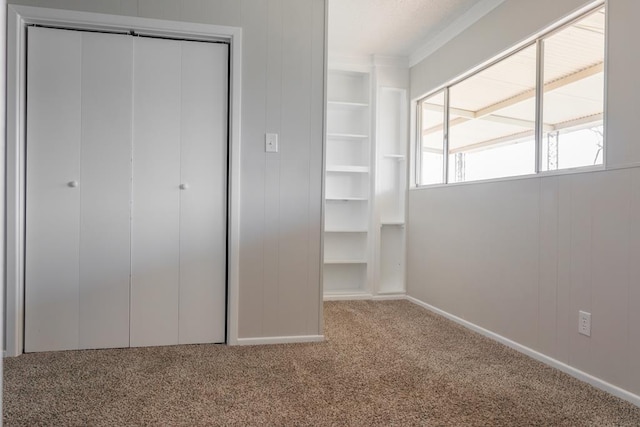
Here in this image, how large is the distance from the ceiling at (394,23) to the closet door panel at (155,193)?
1339 millimetres

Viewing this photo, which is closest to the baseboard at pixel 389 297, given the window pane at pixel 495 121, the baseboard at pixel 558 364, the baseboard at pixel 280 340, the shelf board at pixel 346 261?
the shelf board at pixel 346 261

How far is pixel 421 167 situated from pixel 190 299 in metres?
2.43

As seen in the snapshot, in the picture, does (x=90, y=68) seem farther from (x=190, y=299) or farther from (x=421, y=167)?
(x=421, y=167)

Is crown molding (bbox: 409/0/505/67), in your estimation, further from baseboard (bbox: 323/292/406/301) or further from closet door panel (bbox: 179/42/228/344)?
baseboard (bbox: 323/292/406/301)

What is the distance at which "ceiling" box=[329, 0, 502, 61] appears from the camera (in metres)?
3.08

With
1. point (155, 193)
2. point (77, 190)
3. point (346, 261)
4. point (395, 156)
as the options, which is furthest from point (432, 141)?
point (77, 190)

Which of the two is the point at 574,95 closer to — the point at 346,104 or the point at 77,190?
the point at 346,104

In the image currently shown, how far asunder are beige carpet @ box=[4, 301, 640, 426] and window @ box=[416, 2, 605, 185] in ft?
3.82

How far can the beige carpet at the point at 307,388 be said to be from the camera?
5.75ft

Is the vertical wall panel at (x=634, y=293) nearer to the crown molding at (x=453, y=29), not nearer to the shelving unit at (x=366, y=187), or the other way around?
the crown molding at (x=453, y=29)

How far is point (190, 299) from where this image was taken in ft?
8.61

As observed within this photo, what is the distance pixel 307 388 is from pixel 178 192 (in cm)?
134

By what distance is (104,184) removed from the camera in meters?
2.51

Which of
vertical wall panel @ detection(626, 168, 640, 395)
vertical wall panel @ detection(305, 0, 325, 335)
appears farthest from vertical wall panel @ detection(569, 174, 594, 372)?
vertical wall panel @ detection(305, 0, 325, 335)
